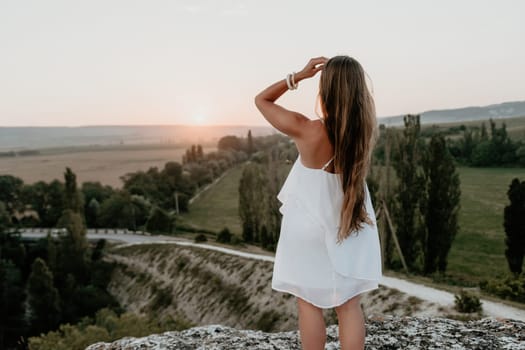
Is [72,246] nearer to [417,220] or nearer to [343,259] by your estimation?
[417,220]

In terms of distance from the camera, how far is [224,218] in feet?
164

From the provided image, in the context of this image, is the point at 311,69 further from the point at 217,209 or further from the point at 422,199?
the point at 217,209

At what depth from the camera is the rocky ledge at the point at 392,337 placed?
4.38m

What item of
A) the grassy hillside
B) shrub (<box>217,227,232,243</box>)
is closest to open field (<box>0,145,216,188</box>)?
shrub (<box>217,227,232,243</box>)

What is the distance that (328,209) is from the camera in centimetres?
318

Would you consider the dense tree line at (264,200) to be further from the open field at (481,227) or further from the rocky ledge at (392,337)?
the rocky ledge at (392,337)

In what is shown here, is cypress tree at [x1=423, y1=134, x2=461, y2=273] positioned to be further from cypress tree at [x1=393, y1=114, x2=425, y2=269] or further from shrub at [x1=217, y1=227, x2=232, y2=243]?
shrub at [x1=217, y1=227, x2=232, y2=243]

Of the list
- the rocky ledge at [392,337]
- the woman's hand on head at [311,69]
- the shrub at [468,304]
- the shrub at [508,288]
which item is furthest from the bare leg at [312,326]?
the shrub at [508,288]

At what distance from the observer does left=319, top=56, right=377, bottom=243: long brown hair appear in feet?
9.62

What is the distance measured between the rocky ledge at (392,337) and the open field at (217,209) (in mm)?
35774

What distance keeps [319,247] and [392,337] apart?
1.99m

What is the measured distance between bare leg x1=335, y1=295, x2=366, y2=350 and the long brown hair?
1.74ft

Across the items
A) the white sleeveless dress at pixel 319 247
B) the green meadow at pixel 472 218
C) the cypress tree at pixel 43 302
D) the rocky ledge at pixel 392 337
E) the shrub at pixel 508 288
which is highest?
the white sleeveless dress at pixel 319 247

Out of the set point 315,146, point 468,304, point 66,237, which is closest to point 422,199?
point 468,304
